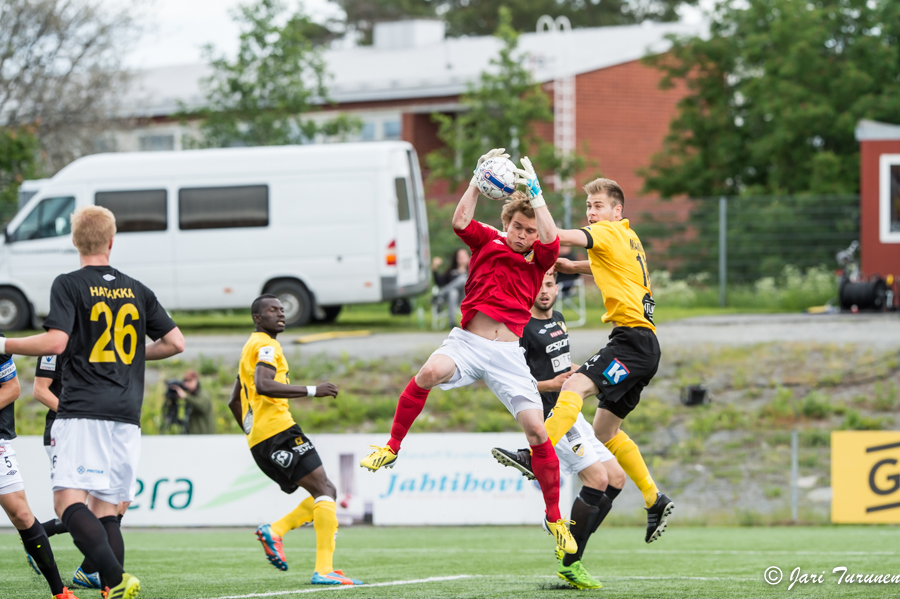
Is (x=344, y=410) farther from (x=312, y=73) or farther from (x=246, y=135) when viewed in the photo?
(x=312, y=73)

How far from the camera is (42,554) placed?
6500mm

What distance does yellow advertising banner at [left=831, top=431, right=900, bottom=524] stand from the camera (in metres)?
14.1

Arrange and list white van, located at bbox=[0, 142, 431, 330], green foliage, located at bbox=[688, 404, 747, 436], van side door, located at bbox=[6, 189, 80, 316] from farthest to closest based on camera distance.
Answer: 1. van side door, located at bbox=[6, 189, 80, 316]
2. white van, located at bbox=[0, 142, 431, 330]
3. green foliage, located at bbox=[688, 404, 747, 436]

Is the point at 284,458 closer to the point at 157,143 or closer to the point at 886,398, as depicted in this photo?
the point at 886,398

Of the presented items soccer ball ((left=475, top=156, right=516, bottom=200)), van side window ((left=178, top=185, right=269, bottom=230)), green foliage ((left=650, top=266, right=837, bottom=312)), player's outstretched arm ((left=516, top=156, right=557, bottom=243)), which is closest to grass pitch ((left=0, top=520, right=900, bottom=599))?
player's outstretched arm ((left=516, top=156, right=557, bottom=243))

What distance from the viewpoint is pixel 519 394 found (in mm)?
6906

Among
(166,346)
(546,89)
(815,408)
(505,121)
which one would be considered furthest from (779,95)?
(166,346)

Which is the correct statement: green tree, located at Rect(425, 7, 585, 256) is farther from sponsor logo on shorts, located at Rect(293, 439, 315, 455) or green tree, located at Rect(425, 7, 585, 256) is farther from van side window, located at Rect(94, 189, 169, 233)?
sponsor logo on shorts, located at Rect(293, 439, 315, 455)

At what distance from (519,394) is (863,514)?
902 cm

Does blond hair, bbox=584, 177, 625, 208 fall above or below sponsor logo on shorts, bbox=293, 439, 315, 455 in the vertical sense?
above

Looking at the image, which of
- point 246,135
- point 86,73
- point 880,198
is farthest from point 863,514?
point 86,73

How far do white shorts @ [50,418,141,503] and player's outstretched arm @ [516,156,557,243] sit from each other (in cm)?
262

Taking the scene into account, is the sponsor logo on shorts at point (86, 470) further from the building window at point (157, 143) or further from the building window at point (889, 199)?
the building window at point (157, 143)

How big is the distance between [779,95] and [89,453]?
23.8 m
